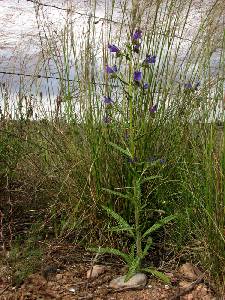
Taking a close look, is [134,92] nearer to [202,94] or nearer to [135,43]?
[135,43]

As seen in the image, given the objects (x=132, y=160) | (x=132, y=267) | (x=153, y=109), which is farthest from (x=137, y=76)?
(x=132, y=267)

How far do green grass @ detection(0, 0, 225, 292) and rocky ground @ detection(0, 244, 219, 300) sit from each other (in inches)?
3.5

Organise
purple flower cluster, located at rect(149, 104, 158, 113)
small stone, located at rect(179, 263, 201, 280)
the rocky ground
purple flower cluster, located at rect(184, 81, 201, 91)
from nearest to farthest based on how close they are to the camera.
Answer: the rocky ground
small stone, located at rect(179, 263, 201, 280)
purple flower cluster, located at rect(149, 104, 158, 113)
purple flower cluster, located at rect(184, 81, 201, 91)

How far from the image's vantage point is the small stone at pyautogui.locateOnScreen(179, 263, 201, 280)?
2082mm

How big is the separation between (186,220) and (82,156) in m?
0.59

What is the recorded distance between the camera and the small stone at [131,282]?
2.02 m

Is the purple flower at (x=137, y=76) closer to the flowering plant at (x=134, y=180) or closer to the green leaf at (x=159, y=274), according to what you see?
the flowering plant at (x=134, y=180)

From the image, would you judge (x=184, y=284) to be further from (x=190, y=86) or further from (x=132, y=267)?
(x=190, y=86)

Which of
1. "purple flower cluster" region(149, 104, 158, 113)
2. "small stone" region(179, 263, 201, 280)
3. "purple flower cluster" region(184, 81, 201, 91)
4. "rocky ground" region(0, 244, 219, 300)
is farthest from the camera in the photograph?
"purple flower cluster" region(184, 81, 201, 91)

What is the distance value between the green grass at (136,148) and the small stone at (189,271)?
5 cm

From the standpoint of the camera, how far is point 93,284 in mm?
2080

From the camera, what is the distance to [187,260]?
2.19 m

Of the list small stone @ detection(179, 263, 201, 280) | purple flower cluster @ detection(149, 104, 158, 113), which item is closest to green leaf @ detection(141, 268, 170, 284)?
small stone @ detection(179, 263, 201, 280)

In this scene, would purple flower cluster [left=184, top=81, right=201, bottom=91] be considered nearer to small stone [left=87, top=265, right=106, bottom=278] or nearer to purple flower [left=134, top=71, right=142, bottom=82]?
purple flower [left=134, top=71, right=142, bottom=82]
